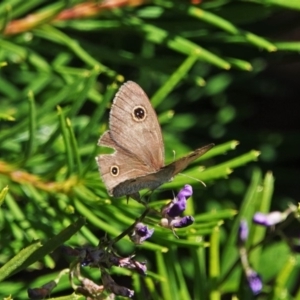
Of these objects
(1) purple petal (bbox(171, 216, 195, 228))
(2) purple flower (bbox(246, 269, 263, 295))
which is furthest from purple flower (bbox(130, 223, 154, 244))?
(2) purple flower (bbox(246, 269, 263, 295))

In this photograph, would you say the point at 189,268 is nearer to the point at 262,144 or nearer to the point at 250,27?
the point at 262,144

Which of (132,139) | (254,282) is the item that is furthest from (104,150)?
(254,282)

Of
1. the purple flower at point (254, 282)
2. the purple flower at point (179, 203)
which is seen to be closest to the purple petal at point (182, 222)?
the purple flower at point (179, 203)

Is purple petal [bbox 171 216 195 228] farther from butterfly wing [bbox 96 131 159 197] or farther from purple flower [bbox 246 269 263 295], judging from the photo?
purple flower [bbox 246 269 263 295]

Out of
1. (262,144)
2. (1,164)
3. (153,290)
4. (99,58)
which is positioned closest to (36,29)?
(99,58)

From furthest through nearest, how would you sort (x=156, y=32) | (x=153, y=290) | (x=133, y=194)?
1. (x=156, y=32)
2. (x=153, y=290)
3. (x=133, y=194)

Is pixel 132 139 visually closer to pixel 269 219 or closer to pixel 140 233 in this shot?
pixel 140 233
